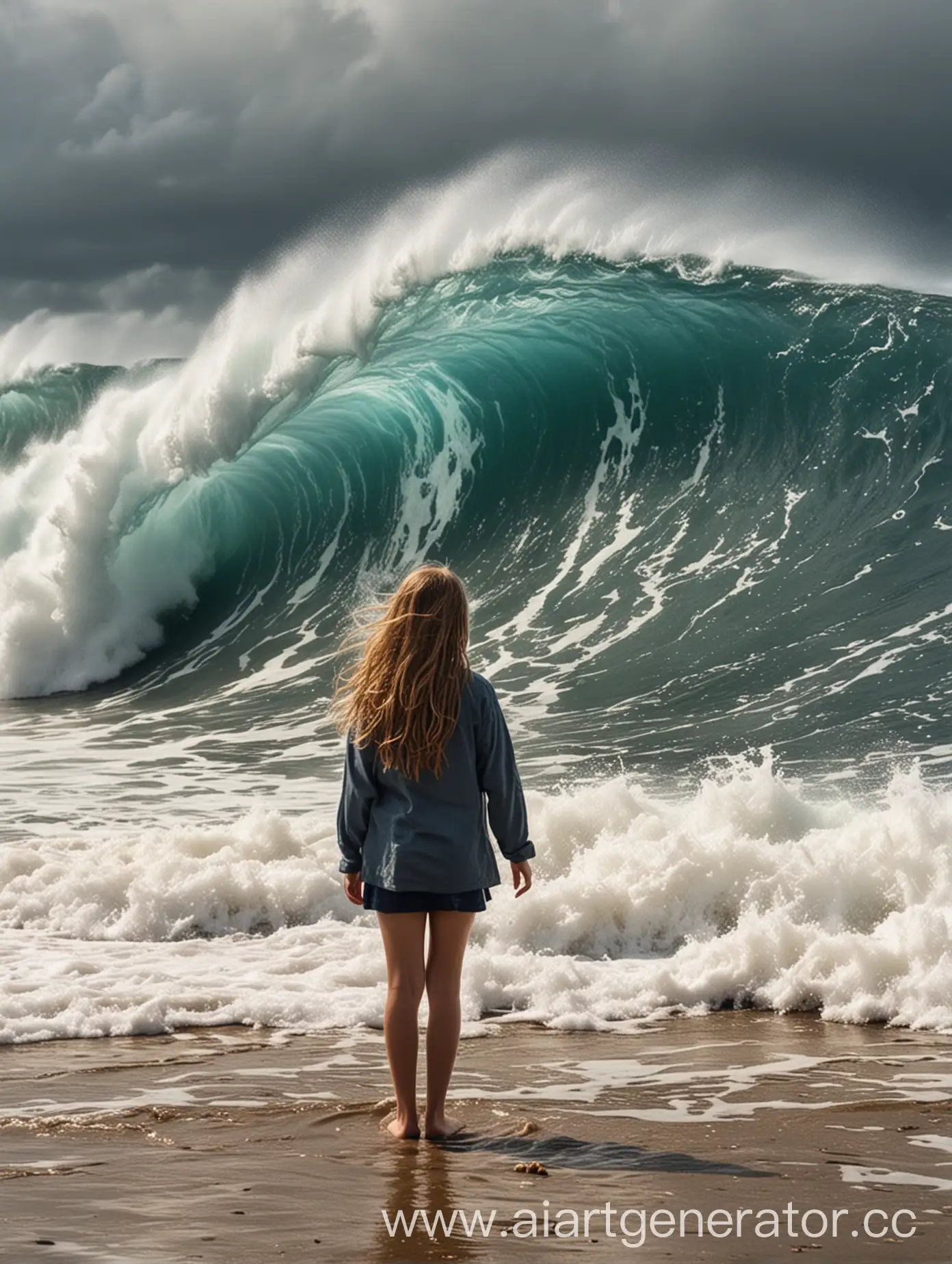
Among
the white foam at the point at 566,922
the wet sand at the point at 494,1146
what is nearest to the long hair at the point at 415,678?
the wet sand at the point at 494,1146

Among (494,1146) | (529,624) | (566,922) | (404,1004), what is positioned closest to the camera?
(494,1146)

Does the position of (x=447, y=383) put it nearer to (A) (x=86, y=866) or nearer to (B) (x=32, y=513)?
(B) (x=32, y=513)

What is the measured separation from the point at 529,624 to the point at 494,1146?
41.7ft

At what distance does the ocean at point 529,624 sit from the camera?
249 inches

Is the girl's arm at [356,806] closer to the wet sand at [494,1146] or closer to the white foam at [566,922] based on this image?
the wet sand at [494,1146]

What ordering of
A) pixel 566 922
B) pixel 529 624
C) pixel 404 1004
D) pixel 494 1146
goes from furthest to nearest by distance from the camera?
pixel 529 624
pixel 566 922
pixel 404 1004
pixel 494 1146

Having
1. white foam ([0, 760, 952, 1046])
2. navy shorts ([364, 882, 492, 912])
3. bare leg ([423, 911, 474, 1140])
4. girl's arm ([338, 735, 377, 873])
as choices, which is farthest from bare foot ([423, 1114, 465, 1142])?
white foam ([0, 760, 952, 1046])

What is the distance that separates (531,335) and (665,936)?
16075 millimetres

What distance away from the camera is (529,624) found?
16375 mm

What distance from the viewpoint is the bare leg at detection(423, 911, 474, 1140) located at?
12.6 ft

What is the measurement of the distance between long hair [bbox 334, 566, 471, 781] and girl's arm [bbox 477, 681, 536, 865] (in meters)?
0.10

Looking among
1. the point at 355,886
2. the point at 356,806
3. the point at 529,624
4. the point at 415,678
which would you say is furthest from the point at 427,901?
the point at 529,624

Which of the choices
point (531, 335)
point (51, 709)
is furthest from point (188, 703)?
point (531, 335)

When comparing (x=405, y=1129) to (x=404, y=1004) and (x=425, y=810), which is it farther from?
(x=425, y=810)
